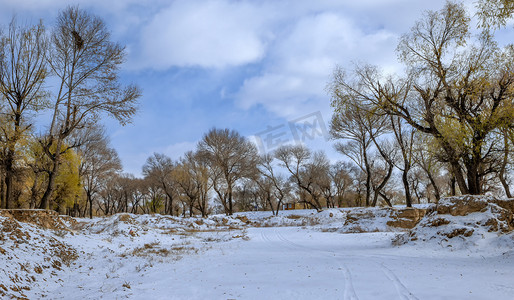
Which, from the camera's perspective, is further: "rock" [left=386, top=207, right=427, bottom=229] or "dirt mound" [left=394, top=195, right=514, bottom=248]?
"rock" [left=386, top=207, right=427, bottom=229]

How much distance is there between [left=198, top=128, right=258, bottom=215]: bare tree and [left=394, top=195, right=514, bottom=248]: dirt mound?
1044 inches

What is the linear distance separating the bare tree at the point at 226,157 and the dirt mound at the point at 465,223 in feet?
87.0

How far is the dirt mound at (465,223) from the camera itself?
9.05m

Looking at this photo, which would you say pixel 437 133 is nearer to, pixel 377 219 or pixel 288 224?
pixel 377 219

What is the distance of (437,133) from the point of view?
1182 centimetres

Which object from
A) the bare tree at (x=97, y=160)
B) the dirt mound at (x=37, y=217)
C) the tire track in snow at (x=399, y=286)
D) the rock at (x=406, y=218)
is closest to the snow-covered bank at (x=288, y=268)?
the tire track in snow at (x=399, y=286)

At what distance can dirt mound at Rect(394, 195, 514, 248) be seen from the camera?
356 inches

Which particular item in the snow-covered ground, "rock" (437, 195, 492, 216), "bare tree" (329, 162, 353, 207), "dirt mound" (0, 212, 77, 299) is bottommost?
the snow-covered ground

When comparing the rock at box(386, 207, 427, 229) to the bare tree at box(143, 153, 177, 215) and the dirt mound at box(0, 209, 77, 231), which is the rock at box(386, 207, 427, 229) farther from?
the bare tree at box(143, 153, 177, 215)

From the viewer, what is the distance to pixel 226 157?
118ft

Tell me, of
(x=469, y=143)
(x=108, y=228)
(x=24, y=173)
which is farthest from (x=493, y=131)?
(x=24, y=173)

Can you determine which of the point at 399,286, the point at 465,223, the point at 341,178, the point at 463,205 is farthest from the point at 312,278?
the point at 341,178

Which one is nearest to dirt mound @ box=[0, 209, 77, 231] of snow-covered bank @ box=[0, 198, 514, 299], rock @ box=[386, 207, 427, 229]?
snow-covered bank @ box=[0, 198, 514, 299]

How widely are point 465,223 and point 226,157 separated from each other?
28.4 m
